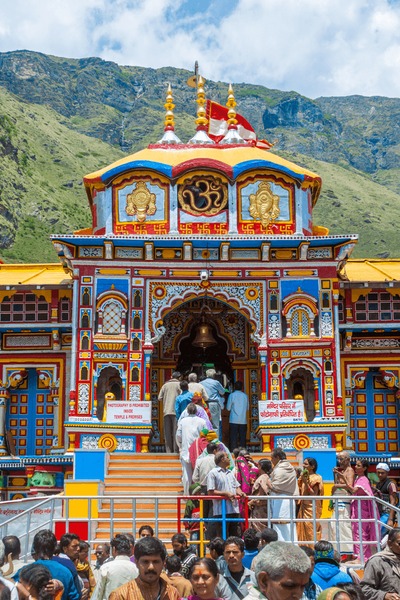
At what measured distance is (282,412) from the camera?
2094 cm

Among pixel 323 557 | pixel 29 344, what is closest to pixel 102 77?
pixel 29 344

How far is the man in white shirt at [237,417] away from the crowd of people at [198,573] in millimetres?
9810

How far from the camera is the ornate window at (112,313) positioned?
71.4 feet

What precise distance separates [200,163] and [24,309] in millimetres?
5937

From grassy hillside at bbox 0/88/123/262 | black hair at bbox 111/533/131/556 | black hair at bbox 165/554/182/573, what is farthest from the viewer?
grassy hillside at bbox 0/88/123/262

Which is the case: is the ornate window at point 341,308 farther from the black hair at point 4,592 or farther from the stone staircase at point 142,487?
the black hair at point 4,592

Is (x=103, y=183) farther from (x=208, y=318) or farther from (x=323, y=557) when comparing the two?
(x=323, y=557)

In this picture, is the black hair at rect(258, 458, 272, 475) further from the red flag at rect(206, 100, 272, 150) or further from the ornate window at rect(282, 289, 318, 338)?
the red flag at rect(206, 100, 272, 150)

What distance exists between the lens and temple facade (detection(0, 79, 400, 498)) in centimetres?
2144

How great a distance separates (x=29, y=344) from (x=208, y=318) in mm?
4593

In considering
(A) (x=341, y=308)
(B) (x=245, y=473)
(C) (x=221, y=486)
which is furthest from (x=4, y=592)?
(A) (x=341, y=308)

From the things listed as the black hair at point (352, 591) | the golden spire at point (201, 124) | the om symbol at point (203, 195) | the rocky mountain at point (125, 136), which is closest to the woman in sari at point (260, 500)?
the black hair at point (352, 591)

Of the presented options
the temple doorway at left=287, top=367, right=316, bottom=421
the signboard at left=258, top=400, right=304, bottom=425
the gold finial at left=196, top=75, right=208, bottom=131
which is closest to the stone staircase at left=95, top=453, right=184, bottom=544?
the signboard at left=258, top=400, right=304, bottom=425

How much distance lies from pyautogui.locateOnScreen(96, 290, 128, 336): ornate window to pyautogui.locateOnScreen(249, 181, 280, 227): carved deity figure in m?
3.67
